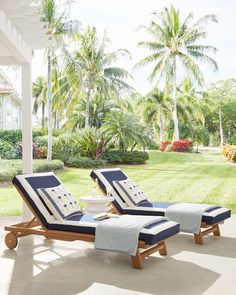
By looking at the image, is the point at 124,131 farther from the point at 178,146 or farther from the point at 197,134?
the point at 197,134

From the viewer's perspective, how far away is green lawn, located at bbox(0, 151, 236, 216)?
10930 millimetres

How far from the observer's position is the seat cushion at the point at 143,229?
4.72m

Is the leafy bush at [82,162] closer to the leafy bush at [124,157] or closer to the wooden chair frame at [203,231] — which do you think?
the leafy bush at [124,157]

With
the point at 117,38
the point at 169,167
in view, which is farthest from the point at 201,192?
the point at 117,38

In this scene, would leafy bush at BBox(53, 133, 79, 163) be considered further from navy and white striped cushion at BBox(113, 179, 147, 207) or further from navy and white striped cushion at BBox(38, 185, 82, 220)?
navy and white striped cushion at BBox(38, 185, 82, 220)

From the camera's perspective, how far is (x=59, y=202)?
5.59m

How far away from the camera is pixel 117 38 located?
18.5m

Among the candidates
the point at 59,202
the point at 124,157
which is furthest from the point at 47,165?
the point at 59,202

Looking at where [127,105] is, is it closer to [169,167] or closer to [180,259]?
[169,167]

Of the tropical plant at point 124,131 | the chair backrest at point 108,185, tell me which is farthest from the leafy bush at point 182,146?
the chair backrest at point 108,185

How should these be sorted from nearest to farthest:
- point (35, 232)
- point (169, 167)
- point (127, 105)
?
point (35, 232)
point (169, 167)
point (127, 105)

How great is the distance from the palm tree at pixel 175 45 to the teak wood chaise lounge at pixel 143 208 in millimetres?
12442

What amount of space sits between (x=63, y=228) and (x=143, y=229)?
37.7 inches

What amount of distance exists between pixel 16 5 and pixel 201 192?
7.57 m
